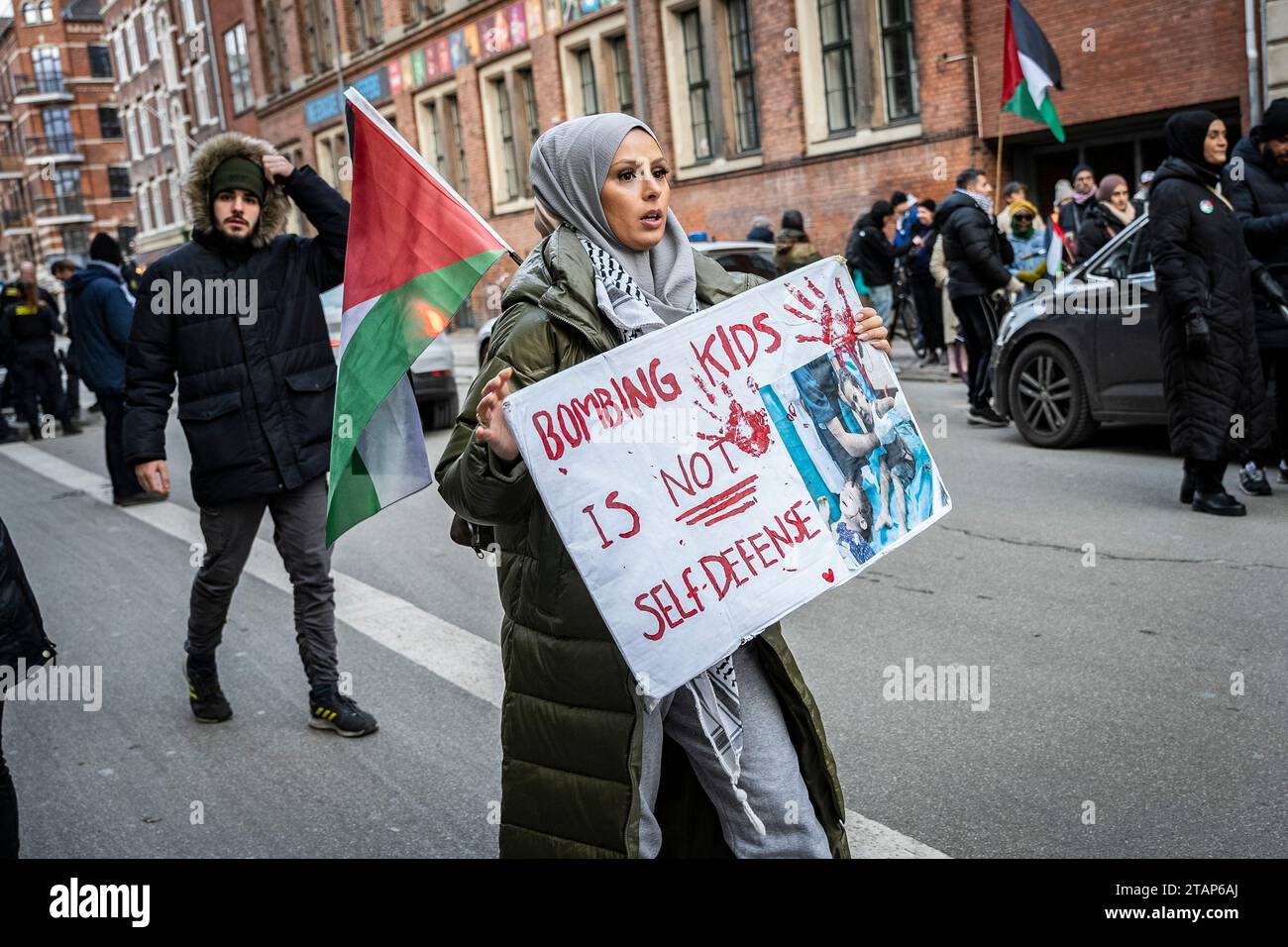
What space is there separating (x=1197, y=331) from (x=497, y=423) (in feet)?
17.6

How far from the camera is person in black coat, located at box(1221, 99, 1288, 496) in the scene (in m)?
7.29

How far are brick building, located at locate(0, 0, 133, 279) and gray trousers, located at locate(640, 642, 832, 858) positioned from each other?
268ft

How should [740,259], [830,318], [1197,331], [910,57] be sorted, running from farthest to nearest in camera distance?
[910,57] → [740,259] → [1197,331] → [830,318]

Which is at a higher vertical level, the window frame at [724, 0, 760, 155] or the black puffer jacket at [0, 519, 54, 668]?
the window frame at [724, 0, 760, 155]

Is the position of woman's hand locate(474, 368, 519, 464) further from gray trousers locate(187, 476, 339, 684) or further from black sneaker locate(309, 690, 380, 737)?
black sneaker locate(309, 690, 380, 737)

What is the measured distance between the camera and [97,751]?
→ 5.02 metres

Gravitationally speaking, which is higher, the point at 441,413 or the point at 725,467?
the point at 725,467

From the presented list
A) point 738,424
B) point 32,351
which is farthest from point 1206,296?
point 32,351

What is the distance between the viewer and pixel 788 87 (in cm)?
2159

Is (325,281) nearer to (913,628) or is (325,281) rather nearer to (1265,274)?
(913,628)

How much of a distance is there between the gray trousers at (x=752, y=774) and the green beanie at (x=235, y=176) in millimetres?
2819
